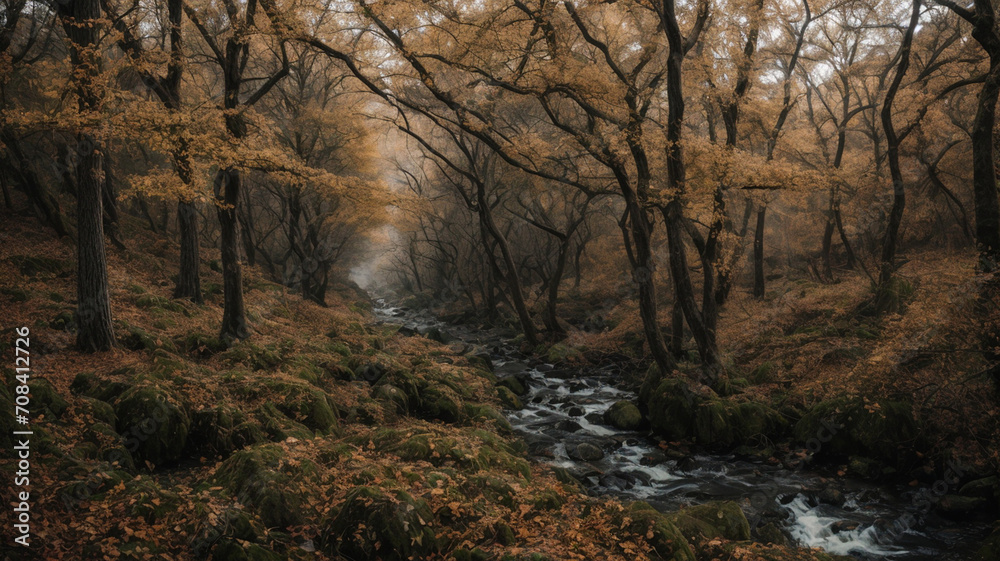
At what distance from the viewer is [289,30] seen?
9812mm

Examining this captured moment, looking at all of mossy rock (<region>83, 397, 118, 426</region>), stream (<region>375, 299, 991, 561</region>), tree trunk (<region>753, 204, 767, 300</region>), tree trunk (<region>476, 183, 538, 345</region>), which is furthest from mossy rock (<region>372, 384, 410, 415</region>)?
tree trunk (<region>753, 204, 767, 300</region>)

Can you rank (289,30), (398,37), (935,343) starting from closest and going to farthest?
(935,343) < (289,30) < (398,37)

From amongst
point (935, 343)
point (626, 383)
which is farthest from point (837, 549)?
point (626, 383)

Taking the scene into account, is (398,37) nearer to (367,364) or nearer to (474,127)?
(474,127)

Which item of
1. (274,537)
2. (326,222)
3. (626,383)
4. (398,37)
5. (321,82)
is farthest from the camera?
(326,222)

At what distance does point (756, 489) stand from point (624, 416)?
144 inches

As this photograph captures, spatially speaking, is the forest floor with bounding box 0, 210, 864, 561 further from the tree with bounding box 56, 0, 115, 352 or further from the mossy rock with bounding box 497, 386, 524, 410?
the mossy rock with bounding box 497, 386, 524, 410

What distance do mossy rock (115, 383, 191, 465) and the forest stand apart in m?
0.04

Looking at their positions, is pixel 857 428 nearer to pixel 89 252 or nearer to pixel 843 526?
pixel 843 526

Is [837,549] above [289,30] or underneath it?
underneath


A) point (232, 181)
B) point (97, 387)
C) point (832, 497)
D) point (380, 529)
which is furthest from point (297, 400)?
point (832, 497)

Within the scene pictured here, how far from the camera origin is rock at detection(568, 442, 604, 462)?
10312mm

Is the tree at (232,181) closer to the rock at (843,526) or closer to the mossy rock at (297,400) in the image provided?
the mossy rock at (297,400)

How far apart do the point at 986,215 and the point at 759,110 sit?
30.3 feet
